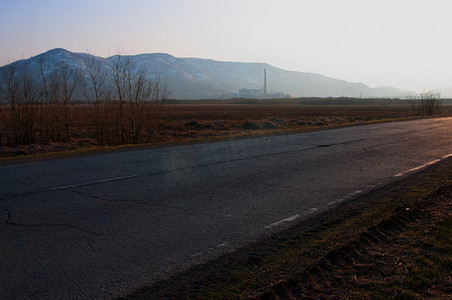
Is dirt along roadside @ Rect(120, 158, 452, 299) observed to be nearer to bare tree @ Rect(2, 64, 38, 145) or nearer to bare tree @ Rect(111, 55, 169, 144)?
bare tree @ Rect(111, 55, 169, 144)

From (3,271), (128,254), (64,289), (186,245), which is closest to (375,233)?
(186,245)

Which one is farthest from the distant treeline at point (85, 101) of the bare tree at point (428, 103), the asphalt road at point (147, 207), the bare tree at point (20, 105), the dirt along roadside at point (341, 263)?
the bare tree at point (428, 103)

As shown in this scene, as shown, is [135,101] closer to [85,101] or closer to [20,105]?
[85,101]

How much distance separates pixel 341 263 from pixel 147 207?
10.8 feet

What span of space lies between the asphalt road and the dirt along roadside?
0.34m

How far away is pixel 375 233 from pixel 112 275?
3.12 m

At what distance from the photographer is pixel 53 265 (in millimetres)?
4094

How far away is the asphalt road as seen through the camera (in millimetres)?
3980

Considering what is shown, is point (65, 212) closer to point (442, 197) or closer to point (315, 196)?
point (315, 196)

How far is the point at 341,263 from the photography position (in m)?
4.03

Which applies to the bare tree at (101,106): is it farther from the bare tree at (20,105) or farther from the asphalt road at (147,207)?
the asphalt road at (147,207)

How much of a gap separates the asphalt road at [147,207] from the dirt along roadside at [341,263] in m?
0.34

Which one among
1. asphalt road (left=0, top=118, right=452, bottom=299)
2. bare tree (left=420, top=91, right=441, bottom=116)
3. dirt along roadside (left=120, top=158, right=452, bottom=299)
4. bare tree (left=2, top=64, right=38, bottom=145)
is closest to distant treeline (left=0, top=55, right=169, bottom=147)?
bare tree (left=2, top=64, right=38, bottom=145)

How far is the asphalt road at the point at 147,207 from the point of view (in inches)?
157
